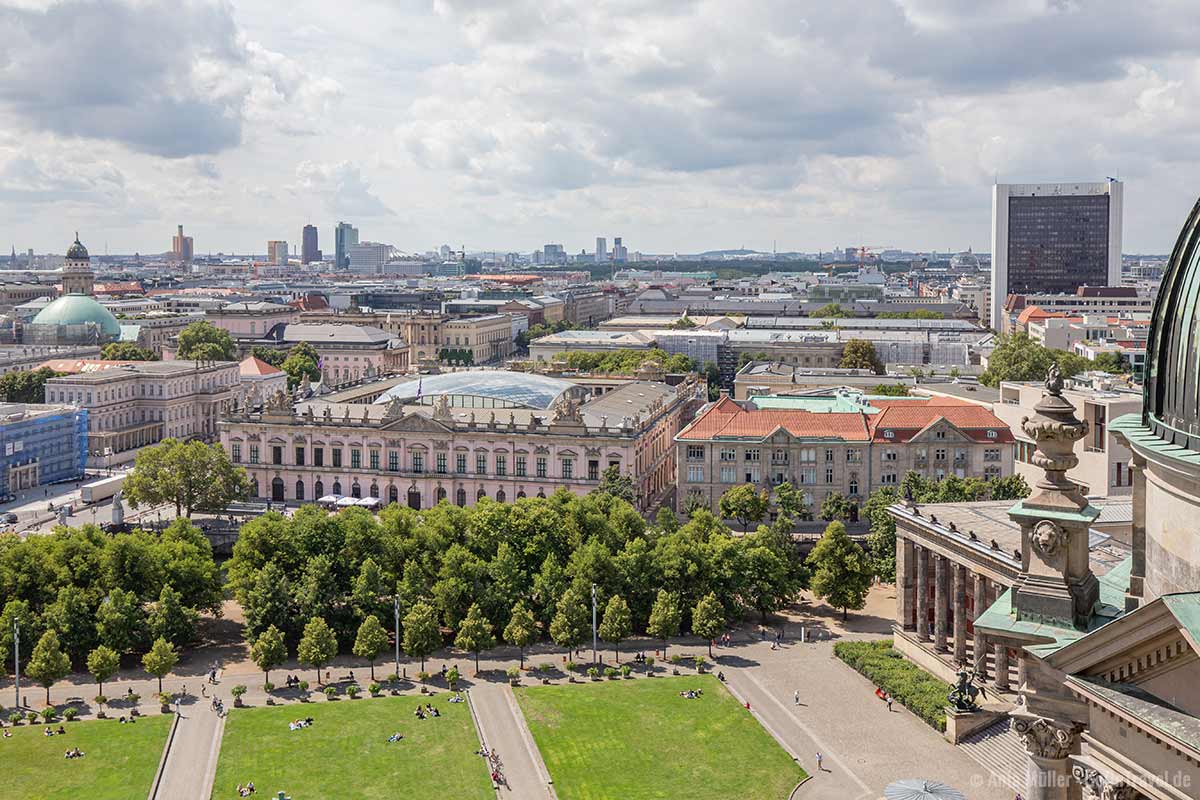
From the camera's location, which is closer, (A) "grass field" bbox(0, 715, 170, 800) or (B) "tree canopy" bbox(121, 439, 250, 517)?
(A) "grass field" bbox(0, 715, 170, 800)

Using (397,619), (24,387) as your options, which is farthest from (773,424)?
(24,387)

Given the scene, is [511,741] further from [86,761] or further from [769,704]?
[86,761]

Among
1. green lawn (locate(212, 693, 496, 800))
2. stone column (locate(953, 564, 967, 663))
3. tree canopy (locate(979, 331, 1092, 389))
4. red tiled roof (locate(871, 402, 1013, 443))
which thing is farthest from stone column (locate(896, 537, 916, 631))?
tree canopy (locate(979, 331, 1092, 389))

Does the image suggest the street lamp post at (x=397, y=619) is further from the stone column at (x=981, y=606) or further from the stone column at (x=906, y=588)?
the stone column at (x=981, y=606)

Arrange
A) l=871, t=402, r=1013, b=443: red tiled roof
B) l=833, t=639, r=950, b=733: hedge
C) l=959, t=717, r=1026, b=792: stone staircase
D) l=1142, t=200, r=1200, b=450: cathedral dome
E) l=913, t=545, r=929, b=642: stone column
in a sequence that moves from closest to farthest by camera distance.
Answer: l=1142, t=200, r=1200, b=450: cathedral dome
l=959, t=717, r=1026, b=792: stone staircase
l=833, t=639, r=950, b=733: hedge
l=913, t=545, r=929, b=642: stone column
l=871, t=402, r=1013, b=443: red tiled roof

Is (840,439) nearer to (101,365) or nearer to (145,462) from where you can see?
(145,462)

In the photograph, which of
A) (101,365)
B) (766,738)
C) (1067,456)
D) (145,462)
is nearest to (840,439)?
(766,738)

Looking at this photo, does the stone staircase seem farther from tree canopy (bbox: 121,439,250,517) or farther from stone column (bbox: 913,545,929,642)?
tree canopy (bbox: 121,439,250,517)
